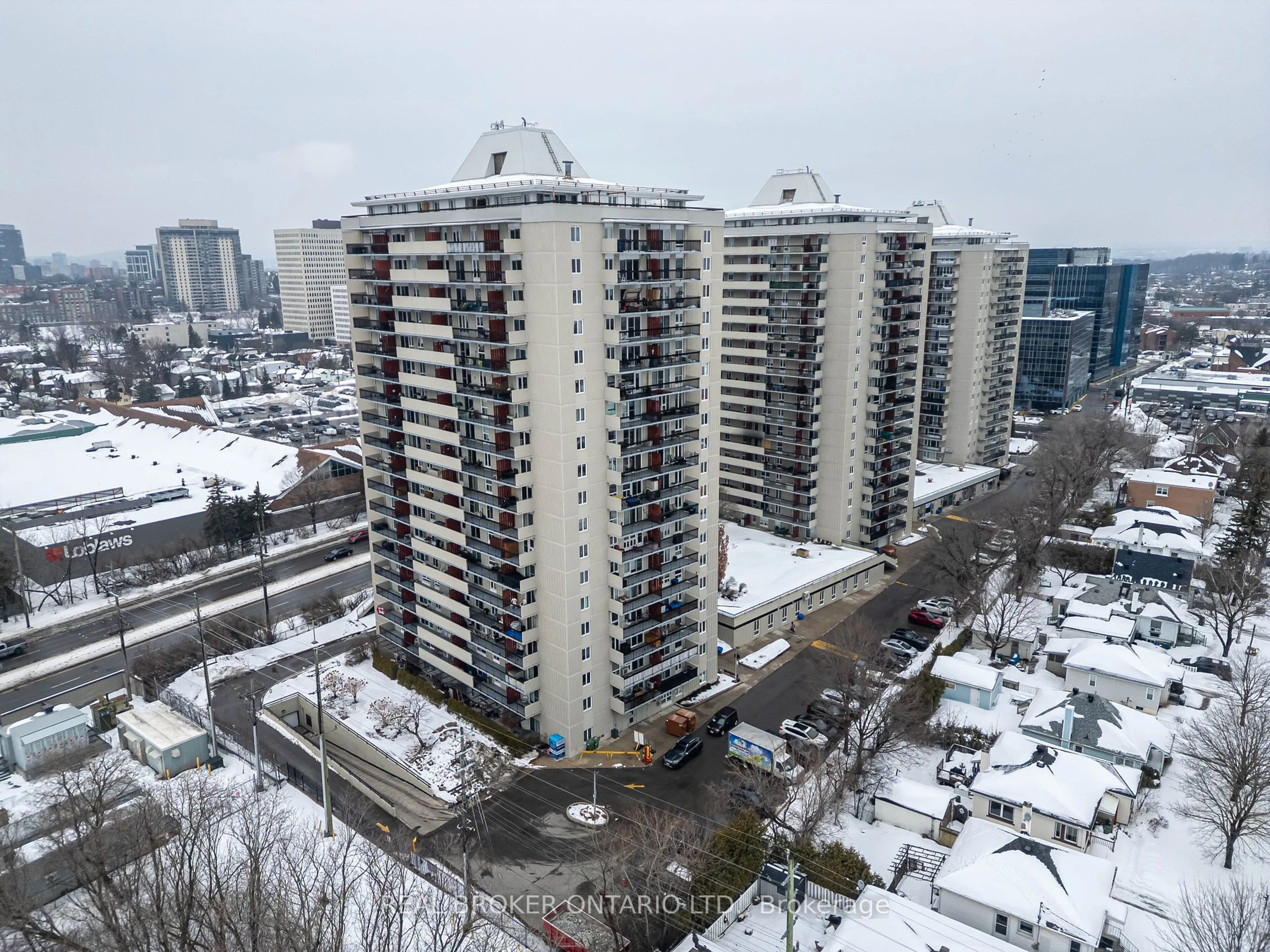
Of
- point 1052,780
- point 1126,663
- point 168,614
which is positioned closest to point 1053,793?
point 1052,780

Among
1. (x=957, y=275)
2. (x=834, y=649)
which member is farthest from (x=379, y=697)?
(x=957, y=275)

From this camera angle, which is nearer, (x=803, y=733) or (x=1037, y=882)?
(x=1037, y=882)

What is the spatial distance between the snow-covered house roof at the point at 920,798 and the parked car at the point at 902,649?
554 inches

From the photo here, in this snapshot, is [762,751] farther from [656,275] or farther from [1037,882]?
[656,275]

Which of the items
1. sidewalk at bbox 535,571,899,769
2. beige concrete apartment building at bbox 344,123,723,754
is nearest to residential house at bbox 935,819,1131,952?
sidewalk at bbox 535,571,899,769

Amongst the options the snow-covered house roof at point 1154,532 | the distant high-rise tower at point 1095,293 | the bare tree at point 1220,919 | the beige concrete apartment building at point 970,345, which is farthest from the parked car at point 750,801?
the distant high-rise tower at point 1095,293

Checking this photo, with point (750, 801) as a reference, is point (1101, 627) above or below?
above

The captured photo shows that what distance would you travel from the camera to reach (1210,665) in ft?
154

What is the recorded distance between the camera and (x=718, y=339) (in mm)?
42312

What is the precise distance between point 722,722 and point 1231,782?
22.5 metres

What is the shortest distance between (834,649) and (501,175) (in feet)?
A: 114

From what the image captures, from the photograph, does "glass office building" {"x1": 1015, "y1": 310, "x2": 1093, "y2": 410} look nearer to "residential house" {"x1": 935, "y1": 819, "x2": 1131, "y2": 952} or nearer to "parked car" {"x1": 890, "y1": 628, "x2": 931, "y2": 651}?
"parked car" {"x1": 890, "y1": 628, "x2": 931, "y2": 651}

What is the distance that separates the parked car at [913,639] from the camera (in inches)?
2000

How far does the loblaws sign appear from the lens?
2514 inches
